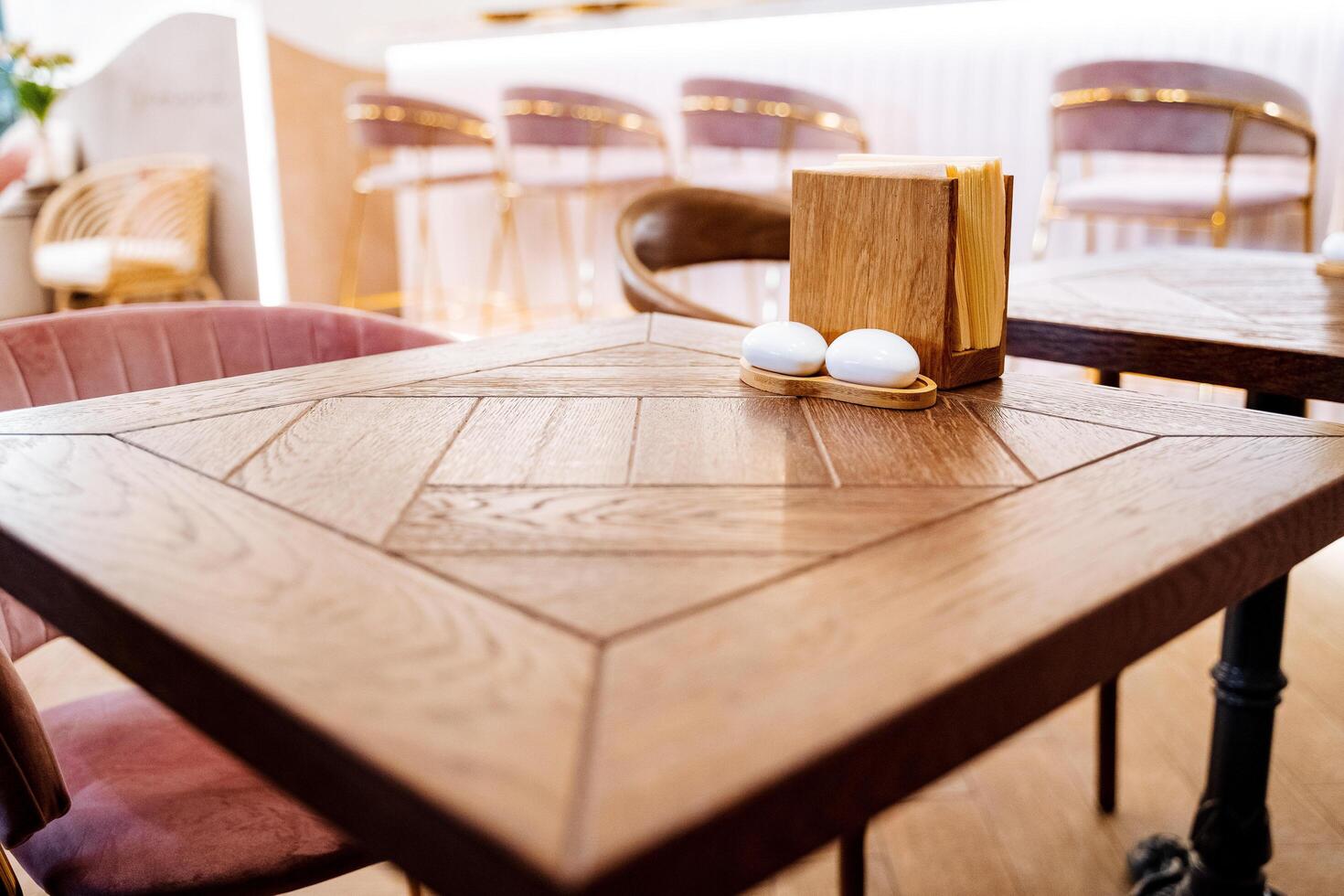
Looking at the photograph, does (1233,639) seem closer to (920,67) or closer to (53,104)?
(920,67)

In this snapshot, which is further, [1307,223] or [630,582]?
[1307,223]

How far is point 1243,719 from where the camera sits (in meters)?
1.10

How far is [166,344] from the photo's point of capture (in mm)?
1212

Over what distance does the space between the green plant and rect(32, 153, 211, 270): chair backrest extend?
20.5 inches

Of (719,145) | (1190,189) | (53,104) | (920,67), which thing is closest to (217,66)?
(53,104)

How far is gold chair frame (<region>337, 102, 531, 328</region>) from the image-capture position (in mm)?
3906

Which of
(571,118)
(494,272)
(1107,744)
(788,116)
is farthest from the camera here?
(494,272)

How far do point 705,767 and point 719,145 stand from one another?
3047 millimetres

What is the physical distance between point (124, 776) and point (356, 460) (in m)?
0.42

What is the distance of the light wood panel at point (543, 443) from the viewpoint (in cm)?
64

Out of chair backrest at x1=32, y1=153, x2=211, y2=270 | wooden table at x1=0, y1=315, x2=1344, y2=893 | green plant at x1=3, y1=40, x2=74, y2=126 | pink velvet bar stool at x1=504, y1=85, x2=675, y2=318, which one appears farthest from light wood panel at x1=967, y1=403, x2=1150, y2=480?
green plant at x1=3, y1=40, x2=74, y2=126

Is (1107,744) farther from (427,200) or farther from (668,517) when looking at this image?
(427,200)

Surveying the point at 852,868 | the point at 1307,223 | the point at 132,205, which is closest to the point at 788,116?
the point at 1307,223

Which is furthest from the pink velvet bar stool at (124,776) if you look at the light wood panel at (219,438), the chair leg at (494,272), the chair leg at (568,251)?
the chair leg at (568,251)
